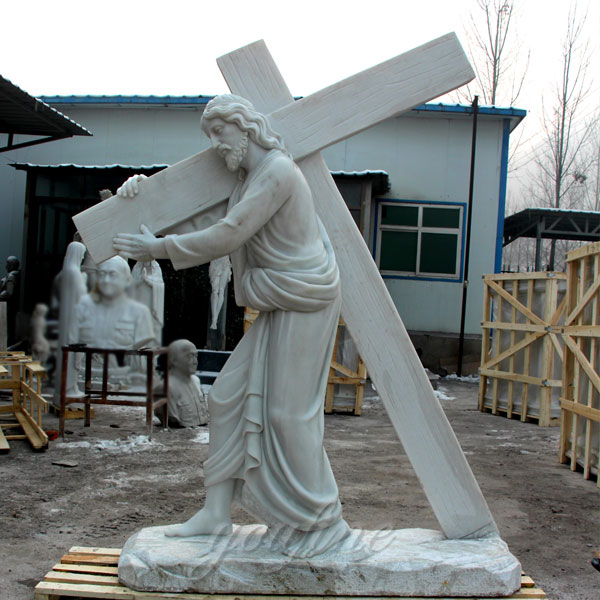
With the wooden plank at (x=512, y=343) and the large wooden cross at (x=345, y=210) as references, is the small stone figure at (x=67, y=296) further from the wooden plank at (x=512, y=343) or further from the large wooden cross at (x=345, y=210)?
the wooden plank at (x=512, y=343)

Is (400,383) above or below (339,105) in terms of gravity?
below

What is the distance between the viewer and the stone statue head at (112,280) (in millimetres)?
938

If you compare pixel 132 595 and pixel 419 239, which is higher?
pixel 419 239

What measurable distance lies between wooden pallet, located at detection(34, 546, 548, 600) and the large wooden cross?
0.58m

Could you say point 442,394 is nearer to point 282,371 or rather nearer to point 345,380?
point 345,380

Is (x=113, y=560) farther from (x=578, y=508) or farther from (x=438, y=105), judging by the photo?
(x=438, y=105)

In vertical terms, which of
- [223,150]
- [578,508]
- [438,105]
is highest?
[438,105]

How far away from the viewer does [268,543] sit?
282 cm

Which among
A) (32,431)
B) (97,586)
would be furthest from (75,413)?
(97,586)

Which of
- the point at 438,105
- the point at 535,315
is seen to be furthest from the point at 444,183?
the point at 535,315

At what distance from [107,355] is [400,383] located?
2.13 meters

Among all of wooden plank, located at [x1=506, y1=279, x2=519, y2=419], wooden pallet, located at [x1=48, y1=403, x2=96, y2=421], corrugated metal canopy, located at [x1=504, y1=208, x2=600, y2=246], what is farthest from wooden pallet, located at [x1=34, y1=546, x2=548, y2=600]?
corrugated metal canopy, located at [x1=504, y1=208, x2=600, y2=246]

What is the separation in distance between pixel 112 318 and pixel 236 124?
6.44 feet

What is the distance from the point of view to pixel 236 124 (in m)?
2.75
